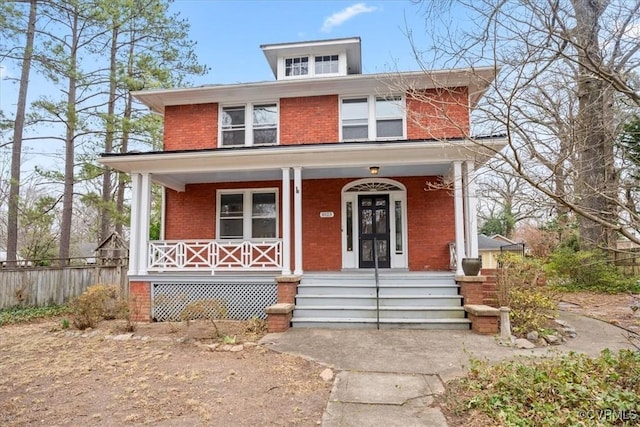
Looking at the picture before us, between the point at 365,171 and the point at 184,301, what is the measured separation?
5782 millimetres

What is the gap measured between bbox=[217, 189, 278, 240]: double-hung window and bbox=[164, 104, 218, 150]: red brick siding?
177 centimetres

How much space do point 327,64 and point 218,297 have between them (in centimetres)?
867

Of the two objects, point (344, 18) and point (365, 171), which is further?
point (344, 18)

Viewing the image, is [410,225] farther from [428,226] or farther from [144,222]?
[144,222]

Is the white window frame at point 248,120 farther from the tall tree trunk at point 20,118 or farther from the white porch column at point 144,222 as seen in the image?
the tall tree trunk at point 20,118

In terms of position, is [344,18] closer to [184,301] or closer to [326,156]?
[326,156]

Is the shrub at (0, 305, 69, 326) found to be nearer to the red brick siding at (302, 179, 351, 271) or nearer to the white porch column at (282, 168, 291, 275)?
the white porch column at (282, 168, 291, 275)

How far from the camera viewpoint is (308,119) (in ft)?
36.7

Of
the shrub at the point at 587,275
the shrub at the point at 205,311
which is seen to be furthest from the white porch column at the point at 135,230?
the shrub at the point at 587,275

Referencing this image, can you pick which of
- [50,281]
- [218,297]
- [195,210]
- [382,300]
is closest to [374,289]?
[382,300]

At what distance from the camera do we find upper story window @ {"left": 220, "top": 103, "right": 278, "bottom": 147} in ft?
37.3

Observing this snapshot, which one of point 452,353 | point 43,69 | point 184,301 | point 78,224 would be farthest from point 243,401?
point 78,224

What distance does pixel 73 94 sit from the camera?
593 inches

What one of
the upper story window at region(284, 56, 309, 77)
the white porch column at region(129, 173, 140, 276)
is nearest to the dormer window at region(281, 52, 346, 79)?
the upper story window at region(284, 56, 309, 77)
